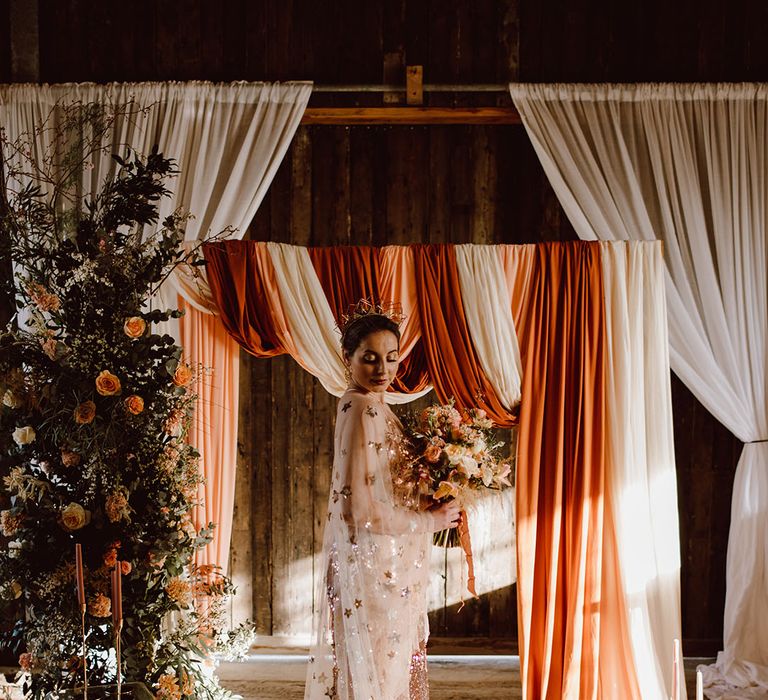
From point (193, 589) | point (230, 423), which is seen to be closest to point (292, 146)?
point (230, 423)

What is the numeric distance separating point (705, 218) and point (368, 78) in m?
2.20

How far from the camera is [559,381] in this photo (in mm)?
3633

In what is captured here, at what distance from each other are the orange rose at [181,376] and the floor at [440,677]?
6.91ft

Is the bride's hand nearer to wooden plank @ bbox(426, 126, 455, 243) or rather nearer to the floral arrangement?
the floral arrangement

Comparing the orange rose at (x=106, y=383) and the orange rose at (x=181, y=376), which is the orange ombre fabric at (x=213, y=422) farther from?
the orange rose at (x=106, y=383)

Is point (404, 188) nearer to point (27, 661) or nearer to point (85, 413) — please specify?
point (85, 413)

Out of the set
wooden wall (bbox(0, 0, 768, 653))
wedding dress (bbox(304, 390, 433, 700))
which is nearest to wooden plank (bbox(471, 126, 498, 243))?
wooden wall (bbox(0, 0, 768, 653))

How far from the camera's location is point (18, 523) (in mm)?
2684

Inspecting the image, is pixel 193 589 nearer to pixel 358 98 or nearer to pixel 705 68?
pixel 358 98

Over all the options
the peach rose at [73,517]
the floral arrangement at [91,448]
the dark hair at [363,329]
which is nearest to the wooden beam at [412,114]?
the floral arrangement at [91,448]

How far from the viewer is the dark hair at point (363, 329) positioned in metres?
2.76

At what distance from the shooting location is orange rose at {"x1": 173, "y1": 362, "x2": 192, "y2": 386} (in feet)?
8.95

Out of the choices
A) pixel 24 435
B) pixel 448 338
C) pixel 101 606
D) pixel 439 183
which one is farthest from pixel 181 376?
pixel 439 183

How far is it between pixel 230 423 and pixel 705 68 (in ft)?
11.7
